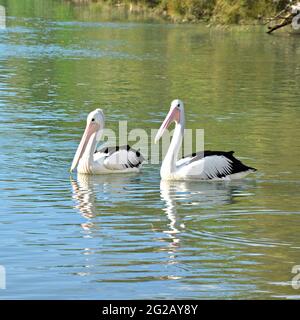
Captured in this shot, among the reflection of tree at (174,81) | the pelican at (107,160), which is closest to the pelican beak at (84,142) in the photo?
the pelican at (107,160)

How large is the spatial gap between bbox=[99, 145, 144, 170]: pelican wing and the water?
0.49ft

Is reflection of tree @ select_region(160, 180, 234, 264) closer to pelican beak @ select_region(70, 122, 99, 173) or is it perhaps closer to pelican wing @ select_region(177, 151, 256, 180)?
pelican wing @ select_region(177, 151, 256, 180)

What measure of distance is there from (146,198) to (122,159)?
1.47 meters

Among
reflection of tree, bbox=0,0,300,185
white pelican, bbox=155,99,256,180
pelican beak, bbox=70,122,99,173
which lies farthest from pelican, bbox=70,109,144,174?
reflection of tree, bbox=0,0,300,185

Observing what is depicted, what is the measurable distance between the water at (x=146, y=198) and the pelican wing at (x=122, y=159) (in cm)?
15

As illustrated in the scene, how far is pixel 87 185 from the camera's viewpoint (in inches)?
498

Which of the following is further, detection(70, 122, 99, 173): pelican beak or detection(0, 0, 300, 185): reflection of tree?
detection(0, 0, 300, 185): reflection of tree

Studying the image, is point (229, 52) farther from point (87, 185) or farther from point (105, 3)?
point (105, 3)

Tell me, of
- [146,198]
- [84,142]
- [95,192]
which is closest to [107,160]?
[84,142]

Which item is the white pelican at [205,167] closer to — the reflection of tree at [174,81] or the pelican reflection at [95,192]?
the pelican reflection at [95,192]

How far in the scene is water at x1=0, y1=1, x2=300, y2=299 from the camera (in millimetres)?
8312

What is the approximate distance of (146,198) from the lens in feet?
38.7

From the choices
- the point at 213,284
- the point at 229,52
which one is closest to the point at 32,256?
the point at 213,284

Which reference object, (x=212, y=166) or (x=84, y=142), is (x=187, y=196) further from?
(x=84, y=142)
